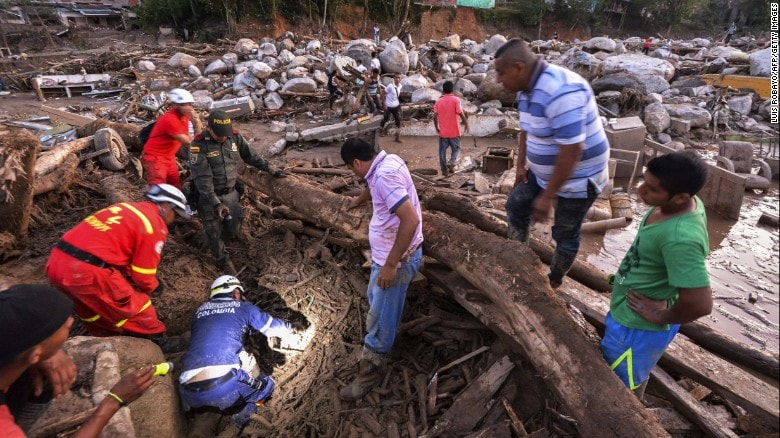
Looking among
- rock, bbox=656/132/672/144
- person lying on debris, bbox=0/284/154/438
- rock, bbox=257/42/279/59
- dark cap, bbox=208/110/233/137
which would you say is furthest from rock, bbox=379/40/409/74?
person lying on debris, bbox=0/284/154/438

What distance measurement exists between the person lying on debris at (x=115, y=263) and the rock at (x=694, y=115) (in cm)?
1378

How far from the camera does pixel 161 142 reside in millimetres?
5523

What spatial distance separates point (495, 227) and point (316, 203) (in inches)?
83.5

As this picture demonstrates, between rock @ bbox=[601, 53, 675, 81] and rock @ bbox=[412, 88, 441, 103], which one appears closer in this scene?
rock @ bbox=[412, 88, 441, 103]

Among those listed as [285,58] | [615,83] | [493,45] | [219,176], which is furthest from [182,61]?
[615,83]

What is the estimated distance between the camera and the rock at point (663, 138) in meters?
11.1

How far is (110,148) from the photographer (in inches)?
261

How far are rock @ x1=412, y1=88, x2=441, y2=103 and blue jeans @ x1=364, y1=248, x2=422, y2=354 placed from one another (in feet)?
34.6

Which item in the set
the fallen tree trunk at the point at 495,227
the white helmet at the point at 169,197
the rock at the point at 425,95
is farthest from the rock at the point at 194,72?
the fallen tree trunk at the point at 495,227

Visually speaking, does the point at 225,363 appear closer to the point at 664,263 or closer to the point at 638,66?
the point at 664,263

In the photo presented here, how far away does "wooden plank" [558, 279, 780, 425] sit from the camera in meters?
2.41

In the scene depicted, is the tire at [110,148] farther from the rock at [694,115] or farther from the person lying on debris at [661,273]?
the rock at [694,115]

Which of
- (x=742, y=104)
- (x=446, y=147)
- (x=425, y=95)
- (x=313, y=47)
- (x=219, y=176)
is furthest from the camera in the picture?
(x=313, y=47)

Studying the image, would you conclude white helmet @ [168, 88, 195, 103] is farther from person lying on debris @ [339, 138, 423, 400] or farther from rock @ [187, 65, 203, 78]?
rock @ [187, 65, 203, 78]
